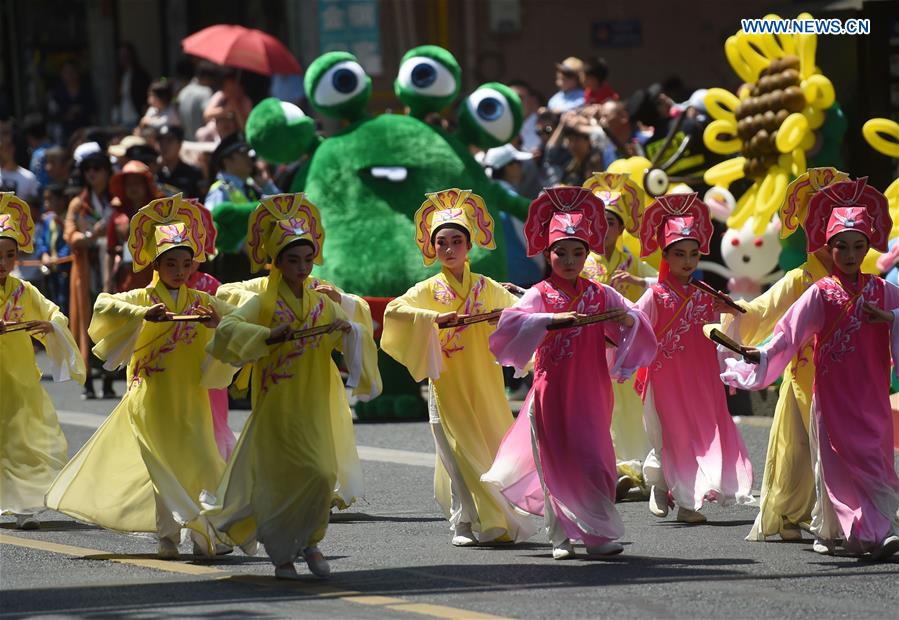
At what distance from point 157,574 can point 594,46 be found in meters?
14.7

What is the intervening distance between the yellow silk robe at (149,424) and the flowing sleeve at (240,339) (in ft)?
2.66

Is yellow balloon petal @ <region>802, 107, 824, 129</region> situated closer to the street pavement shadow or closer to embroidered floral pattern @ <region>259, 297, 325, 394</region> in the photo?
the street pavement shadow

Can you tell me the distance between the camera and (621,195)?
483 inches

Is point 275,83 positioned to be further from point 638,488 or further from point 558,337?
point 558,337

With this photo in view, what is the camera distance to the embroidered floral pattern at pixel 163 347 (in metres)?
10.0

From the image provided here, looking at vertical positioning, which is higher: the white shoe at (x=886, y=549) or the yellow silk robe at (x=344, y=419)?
the yellow silk robe at (x=344, y=419)

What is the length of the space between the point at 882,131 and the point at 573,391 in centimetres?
531

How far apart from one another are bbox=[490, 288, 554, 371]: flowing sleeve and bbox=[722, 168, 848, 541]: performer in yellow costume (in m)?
1.20

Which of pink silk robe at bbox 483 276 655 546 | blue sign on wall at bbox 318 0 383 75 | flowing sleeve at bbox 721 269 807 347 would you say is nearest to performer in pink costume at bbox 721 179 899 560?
flowing sleeve at bbox 721 269 807 347

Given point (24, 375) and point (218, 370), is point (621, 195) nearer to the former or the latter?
point (218, 370)

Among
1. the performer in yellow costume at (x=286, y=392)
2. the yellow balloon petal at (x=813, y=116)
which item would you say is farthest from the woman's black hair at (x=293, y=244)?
the yellow balloon petal at (x=813, y=116)

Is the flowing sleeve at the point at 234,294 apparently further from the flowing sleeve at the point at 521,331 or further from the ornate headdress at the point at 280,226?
the flowing sleeve at the point at 521,331

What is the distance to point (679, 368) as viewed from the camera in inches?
434

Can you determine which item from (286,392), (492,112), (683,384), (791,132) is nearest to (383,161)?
(492,112)
